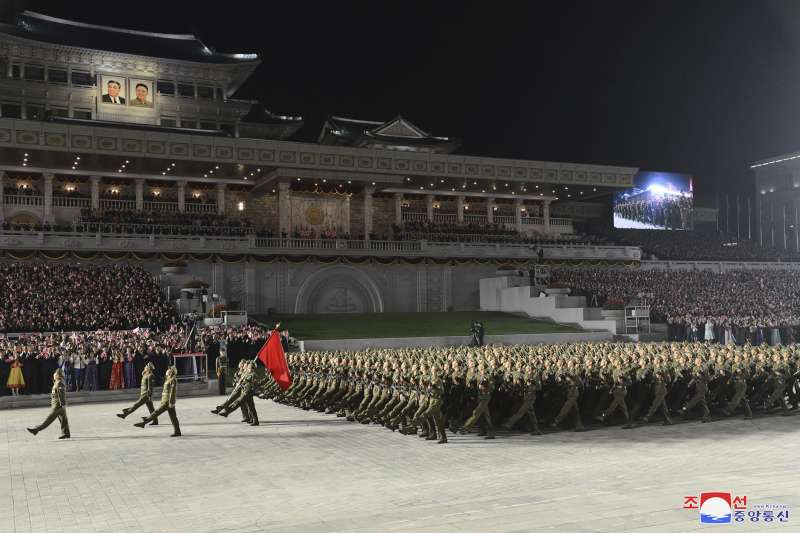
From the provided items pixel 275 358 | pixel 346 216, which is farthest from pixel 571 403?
pixel 346 216

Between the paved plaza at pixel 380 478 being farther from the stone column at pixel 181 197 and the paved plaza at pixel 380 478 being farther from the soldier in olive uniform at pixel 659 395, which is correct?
the stone column at pixel 181 197

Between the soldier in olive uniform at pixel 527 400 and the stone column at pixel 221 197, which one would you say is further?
the stone column at pixel 221 197

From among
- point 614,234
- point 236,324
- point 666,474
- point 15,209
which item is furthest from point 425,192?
point 666,474

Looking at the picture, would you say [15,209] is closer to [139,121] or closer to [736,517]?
[139,121]

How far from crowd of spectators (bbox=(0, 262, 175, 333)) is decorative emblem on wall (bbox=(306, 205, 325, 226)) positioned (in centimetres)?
1565

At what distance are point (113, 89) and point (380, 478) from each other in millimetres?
47875

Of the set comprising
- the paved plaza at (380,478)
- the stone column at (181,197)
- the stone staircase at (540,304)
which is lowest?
the paved plaza at (380,478)

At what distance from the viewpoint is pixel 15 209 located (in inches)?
1737

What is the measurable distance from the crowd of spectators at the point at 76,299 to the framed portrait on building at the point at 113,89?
17.8 m

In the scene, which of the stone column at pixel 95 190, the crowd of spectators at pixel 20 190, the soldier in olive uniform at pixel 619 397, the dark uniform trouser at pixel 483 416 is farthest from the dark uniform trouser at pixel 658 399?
the crowd of spectators at pixel 20 190

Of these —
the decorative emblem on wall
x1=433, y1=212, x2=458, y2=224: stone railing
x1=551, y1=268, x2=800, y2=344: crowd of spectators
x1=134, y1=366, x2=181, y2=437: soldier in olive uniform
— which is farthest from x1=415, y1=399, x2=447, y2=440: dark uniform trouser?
x1=433, y1=212, x2=458, y2=224: stone railing

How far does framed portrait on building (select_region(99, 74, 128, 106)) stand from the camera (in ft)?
171

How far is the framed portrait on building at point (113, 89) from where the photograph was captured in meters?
52.2

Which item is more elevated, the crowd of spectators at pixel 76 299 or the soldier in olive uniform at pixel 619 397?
the crowd of spectators at pixel 76 299
